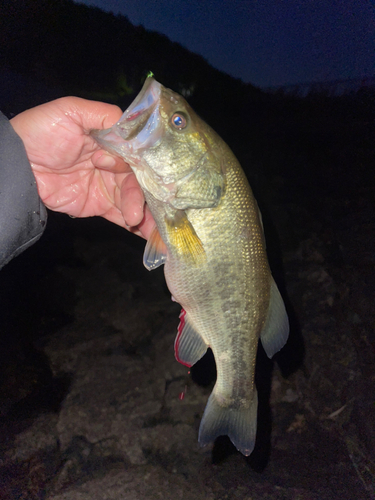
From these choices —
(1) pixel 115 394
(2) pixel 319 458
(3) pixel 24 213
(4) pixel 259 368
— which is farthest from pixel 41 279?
(2) pixel 319 458

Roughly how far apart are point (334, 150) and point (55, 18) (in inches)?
795

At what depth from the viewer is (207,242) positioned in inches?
66.1

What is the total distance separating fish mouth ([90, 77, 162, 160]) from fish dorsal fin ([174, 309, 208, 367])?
50.2 inches

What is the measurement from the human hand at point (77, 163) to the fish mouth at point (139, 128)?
472mm

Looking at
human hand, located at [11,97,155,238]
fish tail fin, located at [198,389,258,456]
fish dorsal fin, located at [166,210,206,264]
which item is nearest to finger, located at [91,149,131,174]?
human hand, located at [11,97,155,238]

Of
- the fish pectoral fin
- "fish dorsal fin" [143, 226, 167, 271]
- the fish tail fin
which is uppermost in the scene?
"fish dorsal fin" [143, 226, 167, 271]

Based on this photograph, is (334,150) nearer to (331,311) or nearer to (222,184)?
(331,311)

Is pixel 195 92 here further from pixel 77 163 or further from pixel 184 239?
pixel 184 239

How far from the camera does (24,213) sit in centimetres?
199

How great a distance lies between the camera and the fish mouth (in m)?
1.52

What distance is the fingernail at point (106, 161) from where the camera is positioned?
2.04m

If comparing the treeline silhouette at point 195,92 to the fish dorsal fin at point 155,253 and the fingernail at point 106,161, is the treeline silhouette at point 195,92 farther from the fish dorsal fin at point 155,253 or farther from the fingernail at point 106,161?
the fish dorsal fin at point 155,253

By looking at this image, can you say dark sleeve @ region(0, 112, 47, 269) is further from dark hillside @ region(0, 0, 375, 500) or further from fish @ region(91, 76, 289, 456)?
dark hillside @ region(0, 0, 375, 500)

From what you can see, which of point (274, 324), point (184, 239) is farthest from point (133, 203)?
point (274, 324)
